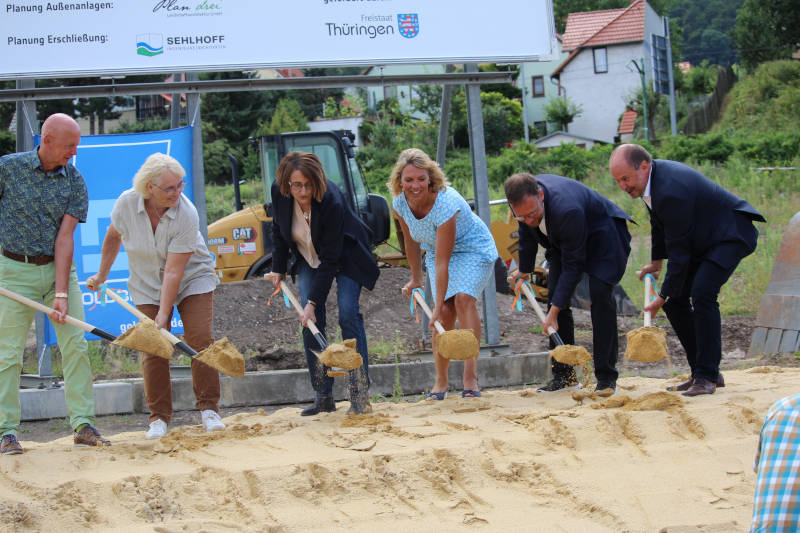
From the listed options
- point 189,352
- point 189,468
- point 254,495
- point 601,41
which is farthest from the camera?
point 601,41

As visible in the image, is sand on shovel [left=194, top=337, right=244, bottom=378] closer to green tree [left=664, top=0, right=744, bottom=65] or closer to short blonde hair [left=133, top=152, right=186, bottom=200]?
short blonde hair [left=133, top=152, right=186, bottom=200]

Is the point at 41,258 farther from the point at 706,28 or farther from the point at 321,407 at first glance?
the point at 706,28

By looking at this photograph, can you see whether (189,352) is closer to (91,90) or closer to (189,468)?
(189,468)

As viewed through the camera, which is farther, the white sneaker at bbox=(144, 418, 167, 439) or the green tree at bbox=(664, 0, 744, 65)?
the green tree at bbox=(664, 0, 744, 65)

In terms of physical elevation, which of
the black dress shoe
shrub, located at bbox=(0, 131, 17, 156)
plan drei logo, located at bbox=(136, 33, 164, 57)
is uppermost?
shrub, located at bbox=(0, 131, 17, 156)

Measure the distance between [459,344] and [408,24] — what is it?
9.43 ft

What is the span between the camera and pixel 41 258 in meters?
4.98

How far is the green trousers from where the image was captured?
15.9 feet

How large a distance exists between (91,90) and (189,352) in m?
2.73

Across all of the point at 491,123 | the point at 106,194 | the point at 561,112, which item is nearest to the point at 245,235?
the point at 106,194

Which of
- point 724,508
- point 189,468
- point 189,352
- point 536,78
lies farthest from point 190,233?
point 536,78

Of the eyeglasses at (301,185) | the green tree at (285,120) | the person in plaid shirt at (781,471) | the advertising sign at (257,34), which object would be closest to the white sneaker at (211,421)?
the eyeglasses at (301,185)

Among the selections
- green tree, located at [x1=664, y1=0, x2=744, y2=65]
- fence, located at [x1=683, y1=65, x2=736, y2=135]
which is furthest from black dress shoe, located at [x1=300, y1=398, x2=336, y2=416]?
green tree, located at [x1=664, y1=0, x2=744, y2=65]

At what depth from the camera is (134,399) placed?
21.6 ft
